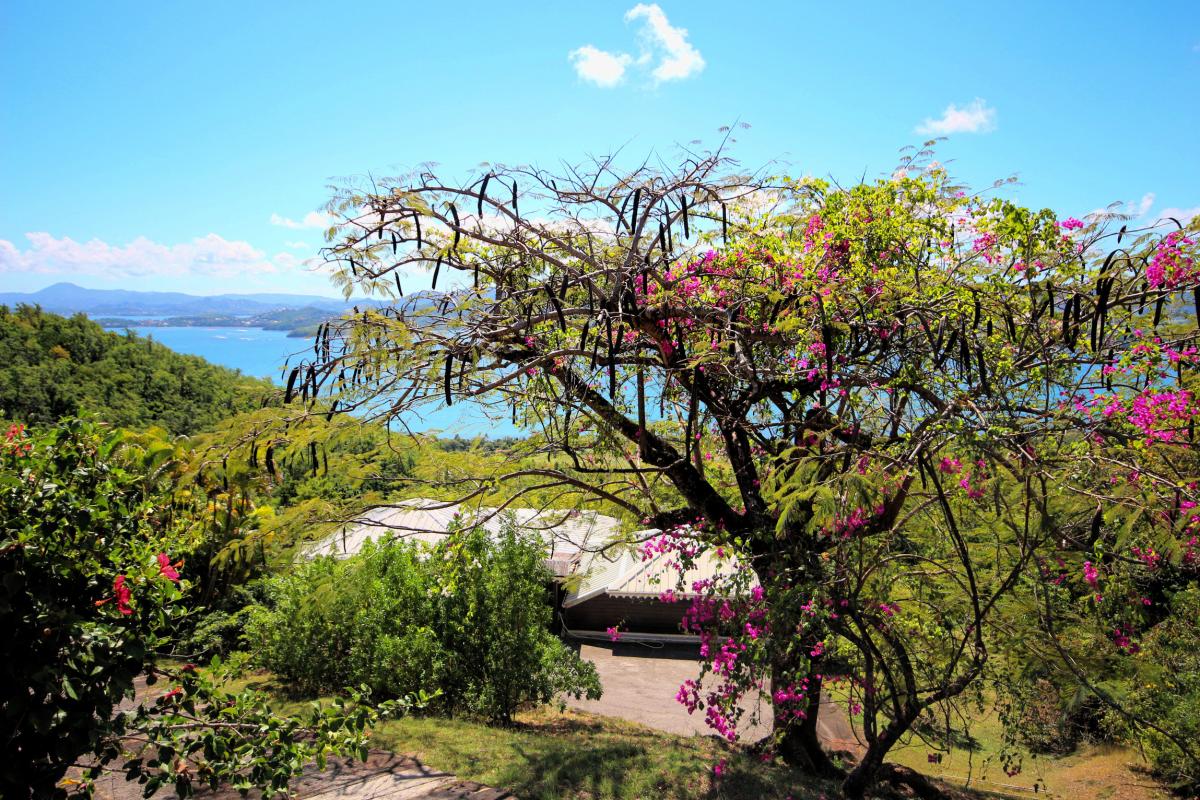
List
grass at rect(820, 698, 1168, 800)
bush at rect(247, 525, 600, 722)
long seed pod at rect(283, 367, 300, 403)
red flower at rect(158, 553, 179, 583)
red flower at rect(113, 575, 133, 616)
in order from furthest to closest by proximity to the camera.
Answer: grass at rect(820, 698, 1168, 800)
bush at rect(247, 525, 600, 722)
long seed pod at rect(283, 367, 300, 403)
red flower at rect(158, 553, 179, 583)
red flower at rect(113, 575, 133, 616)

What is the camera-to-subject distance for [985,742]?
10.1 metres

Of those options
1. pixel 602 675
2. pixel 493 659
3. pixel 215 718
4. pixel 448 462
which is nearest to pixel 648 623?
pixel 602 675

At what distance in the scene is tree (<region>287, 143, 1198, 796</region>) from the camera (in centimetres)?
493

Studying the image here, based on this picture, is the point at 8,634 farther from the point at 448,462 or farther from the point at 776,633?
the point at 448,462

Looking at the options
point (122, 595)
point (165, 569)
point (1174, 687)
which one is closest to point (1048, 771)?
point (1174, 687)

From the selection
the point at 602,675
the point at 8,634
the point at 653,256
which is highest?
the point at 653,256

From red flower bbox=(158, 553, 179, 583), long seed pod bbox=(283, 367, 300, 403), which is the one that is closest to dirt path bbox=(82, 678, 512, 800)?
long seed pod bbox=(283, 367, 300, 403)

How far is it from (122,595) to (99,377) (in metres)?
22.7

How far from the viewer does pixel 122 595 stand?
8.54ft

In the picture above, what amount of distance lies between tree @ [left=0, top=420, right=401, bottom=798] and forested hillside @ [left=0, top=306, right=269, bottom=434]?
17539mm

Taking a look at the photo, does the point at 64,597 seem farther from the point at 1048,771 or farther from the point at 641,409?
the point at 1048,771

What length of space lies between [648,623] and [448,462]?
9078 millimetres

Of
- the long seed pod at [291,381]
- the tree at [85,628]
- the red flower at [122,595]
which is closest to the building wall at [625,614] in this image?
the long seed pod at [291,381]

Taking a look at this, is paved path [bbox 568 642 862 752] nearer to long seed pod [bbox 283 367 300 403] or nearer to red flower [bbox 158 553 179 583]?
long seed pod [bbox 283 367 300 403]
